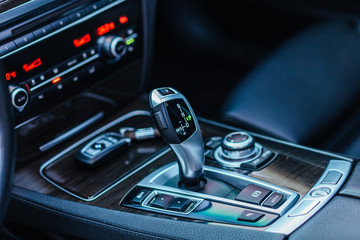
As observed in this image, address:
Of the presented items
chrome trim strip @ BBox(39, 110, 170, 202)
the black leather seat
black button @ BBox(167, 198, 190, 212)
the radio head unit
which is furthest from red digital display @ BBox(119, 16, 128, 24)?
black button @ BBox(167, 198, 190, 212)

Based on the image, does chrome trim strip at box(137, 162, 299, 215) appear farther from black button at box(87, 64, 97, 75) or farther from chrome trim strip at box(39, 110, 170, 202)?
black button at box(87, 64, 97, 75)

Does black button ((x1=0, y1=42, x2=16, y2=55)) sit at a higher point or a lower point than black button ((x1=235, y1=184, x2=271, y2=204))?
higher

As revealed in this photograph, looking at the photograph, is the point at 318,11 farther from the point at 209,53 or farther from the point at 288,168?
the point at 288,168

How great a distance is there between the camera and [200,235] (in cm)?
87

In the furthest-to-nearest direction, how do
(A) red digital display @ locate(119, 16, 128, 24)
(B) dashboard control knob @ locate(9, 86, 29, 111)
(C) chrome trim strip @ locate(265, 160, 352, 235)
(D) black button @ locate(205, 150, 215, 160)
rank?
(A) red digital display @ locate(119, 16, 128, 24) < (D) black button @ locate(205, 150, 215, 160) < (B) dashboard control knob @ locate(9, 86, 29, 111) < (C) chrome trim strip @ locate(265, 160, 352, 235)

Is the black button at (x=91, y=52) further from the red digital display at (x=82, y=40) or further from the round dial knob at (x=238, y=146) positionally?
the round dial knob at (x=238, y=146)

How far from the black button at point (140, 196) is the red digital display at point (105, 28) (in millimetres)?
328

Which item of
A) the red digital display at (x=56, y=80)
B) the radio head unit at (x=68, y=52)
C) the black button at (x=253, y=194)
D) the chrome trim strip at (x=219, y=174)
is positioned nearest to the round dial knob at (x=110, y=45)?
the radio head unit at (x=68, y=52)

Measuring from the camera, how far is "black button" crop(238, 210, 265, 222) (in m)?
0.89

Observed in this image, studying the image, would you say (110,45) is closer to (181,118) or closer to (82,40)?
(82,40)

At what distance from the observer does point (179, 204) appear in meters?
0.94

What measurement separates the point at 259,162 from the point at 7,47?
48 centimetres

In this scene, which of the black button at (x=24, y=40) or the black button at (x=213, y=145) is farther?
the black button at (x=213, y=145)

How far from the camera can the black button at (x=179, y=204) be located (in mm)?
932
